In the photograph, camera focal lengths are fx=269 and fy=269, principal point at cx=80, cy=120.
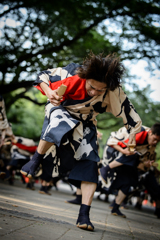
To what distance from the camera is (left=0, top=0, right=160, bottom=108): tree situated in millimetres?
9422

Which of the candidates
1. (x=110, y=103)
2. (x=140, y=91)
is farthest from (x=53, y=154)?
(x=140, y=91)

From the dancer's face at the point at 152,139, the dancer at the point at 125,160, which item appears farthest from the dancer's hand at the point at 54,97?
the dancer's face at the point at 152,139

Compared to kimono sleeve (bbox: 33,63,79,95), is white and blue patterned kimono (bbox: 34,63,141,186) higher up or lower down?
lower down

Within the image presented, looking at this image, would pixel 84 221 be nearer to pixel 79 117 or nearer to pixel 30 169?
pixel 30 169

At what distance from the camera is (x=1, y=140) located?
20.6 ft

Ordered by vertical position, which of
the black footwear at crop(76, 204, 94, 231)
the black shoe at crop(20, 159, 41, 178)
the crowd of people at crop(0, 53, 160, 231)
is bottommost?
the black footwear at crop(76, 204, 94, 231)

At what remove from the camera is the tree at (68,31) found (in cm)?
942

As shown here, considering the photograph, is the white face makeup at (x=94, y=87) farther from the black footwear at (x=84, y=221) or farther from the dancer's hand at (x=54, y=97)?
the black footwear at (x=84, y=221)

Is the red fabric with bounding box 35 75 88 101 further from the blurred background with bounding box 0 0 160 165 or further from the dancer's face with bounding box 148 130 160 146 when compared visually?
the blurred background with bounding box 0 0 160 165

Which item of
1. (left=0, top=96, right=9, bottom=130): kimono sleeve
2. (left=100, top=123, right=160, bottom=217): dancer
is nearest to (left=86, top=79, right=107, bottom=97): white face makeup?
(left=100, top=123, right=160, bottom=217): dancer

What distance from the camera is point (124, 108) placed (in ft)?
10.9

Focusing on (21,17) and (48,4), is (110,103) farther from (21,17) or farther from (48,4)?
(21,17)

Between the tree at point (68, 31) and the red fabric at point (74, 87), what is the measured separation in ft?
21.8

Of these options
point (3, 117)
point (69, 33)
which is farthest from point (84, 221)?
point (69, 33)
